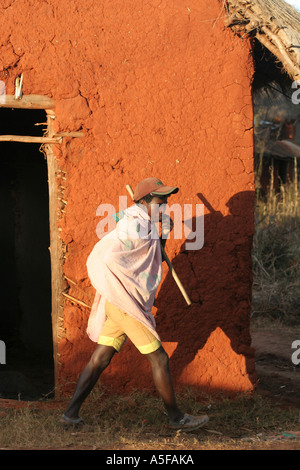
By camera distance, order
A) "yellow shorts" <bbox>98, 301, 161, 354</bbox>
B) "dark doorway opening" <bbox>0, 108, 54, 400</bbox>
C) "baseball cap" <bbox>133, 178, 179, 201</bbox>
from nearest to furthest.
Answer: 1. "yellow shorts" <bbox>98, 301, 161, 354</bbox>
2. "baseball cap" <bbox>133, 178, 179, 201</bbox>
3. "dark doorway opening" <bbox>0, 108, 54, 400</bbox>

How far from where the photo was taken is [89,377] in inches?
153

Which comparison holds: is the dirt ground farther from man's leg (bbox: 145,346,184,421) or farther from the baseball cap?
the baseball cap

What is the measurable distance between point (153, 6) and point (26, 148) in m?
3.39

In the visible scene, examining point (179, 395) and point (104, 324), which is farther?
point (179, 395)

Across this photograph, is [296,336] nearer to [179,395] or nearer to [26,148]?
[179,395]

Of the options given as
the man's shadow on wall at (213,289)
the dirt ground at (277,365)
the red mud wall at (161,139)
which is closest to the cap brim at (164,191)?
the red mud wall at (161,139)

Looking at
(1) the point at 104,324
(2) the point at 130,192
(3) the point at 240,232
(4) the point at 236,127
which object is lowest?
(1) the point at 104,324

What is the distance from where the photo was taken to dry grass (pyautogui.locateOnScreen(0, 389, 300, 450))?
372cm

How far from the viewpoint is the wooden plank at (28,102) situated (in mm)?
4555

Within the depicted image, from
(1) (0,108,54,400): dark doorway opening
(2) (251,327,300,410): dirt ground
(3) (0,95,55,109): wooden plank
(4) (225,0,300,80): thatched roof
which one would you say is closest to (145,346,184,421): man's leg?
(2) (251,327,300,410): dirt ground

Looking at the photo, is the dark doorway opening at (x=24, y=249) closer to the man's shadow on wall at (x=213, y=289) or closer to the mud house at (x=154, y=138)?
the mud house at (x=154, y=138)

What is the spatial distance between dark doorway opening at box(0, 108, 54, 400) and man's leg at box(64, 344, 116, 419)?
3.50 m

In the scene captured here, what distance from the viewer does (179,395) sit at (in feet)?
15.4
